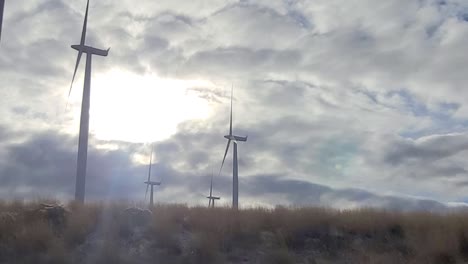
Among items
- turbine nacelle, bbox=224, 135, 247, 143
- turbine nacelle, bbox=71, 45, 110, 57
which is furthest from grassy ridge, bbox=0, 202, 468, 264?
turbine nacelle, bbox=224, 135, 247, 143

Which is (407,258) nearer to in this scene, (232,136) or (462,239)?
(462,239)

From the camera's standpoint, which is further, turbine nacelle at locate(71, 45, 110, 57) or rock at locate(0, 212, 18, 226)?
turbine nacelle at locate(71, 45, 110, 57)

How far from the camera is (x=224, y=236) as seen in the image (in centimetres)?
2469

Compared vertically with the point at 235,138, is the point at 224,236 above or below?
below

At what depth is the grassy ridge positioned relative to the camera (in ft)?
74.5

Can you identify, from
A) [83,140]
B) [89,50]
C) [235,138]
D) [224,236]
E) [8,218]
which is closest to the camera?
[8,218]

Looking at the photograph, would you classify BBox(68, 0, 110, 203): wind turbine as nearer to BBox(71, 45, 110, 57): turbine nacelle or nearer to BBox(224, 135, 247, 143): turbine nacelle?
BBox(71, 45, 110, 57): turbine nacelle

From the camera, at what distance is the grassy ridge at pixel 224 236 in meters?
22.7

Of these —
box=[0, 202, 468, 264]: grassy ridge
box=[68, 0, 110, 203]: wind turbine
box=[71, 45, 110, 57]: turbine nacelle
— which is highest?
box=[71, 45, 110, 57]: turbine nacelle

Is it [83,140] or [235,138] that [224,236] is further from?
[235,138]

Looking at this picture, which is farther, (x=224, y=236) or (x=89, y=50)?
(x=89, y=50)

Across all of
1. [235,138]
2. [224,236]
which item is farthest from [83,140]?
[235,138]

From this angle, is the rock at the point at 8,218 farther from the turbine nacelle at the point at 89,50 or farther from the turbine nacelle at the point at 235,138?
the turbine nacelle at the point at 235,138

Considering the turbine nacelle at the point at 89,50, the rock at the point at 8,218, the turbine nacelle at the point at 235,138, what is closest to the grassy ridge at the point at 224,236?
the rock at the point at 8,218
